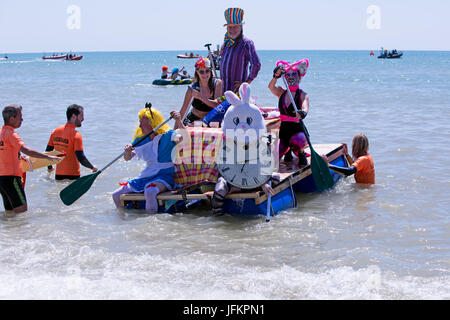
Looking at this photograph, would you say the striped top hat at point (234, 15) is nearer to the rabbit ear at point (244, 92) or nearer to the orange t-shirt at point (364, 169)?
the rabbit ear at point (244, 92)

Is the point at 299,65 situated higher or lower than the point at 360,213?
higher

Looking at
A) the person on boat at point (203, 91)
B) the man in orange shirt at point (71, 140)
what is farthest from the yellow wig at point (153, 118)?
the man in orange shirt at point (71, 140)

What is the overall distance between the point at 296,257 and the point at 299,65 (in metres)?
2.85

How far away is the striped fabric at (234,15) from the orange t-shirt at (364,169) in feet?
8.06

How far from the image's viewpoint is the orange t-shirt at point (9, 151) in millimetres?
6234

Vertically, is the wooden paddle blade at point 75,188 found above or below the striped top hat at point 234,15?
below

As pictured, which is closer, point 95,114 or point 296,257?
point 296,257

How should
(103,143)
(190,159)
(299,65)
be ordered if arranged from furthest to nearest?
(103,143), (299,65), (190,159)

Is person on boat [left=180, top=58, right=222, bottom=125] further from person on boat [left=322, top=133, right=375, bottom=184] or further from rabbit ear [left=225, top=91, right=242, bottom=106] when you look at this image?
person on boat [left=322, top=133, right=375, bottom=184]

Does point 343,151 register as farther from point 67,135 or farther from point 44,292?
point 44,292

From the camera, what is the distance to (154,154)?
650 cm

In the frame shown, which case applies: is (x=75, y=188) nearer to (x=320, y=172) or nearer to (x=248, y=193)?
(x=248, y=193)

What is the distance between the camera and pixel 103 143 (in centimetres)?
1224

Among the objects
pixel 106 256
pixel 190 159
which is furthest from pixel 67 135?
pixel 106 256
